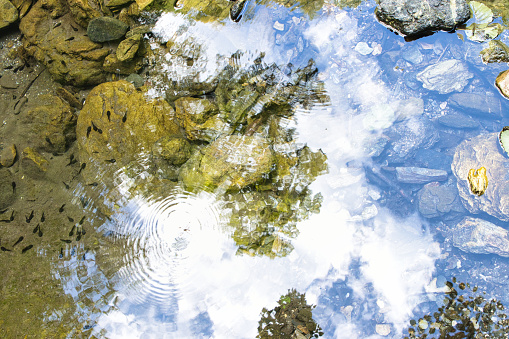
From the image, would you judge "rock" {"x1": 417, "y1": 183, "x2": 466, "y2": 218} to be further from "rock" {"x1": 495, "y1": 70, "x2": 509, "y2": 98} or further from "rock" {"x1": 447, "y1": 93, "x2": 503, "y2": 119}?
"rock" {"x1": 495, "y1": 70, "x2": 509, "y2": 98}

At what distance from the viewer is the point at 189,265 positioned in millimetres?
3369

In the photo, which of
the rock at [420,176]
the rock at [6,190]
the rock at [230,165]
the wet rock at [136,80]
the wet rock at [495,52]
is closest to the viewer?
the rock at [230,165]

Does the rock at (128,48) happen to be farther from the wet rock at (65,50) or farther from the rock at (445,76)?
the rock at (445,76)

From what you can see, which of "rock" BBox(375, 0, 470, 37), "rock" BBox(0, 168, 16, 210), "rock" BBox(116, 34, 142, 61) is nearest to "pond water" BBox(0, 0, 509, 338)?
"rock" BBox(375, 0, 470, 37)

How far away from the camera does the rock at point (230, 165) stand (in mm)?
3451

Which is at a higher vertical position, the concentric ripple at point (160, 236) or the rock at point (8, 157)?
the rock at point (8, 157)

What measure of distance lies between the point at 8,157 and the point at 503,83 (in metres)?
6.47

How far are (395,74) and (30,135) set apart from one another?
4980mm

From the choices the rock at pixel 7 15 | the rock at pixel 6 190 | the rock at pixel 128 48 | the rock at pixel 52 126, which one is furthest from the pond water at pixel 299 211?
the rock at pixel 7 15

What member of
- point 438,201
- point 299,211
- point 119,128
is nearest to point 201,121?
point 119,128

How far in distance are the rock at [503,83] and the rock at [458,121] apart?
47cm

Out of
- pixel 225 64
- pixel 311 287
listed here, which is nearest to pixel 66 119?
pixel 225 64

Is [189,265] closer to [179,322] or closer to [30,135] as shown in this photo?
[179,322]

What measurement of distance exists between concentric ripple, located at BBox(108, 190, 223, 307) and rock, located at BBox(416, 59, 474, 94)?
302 cm
